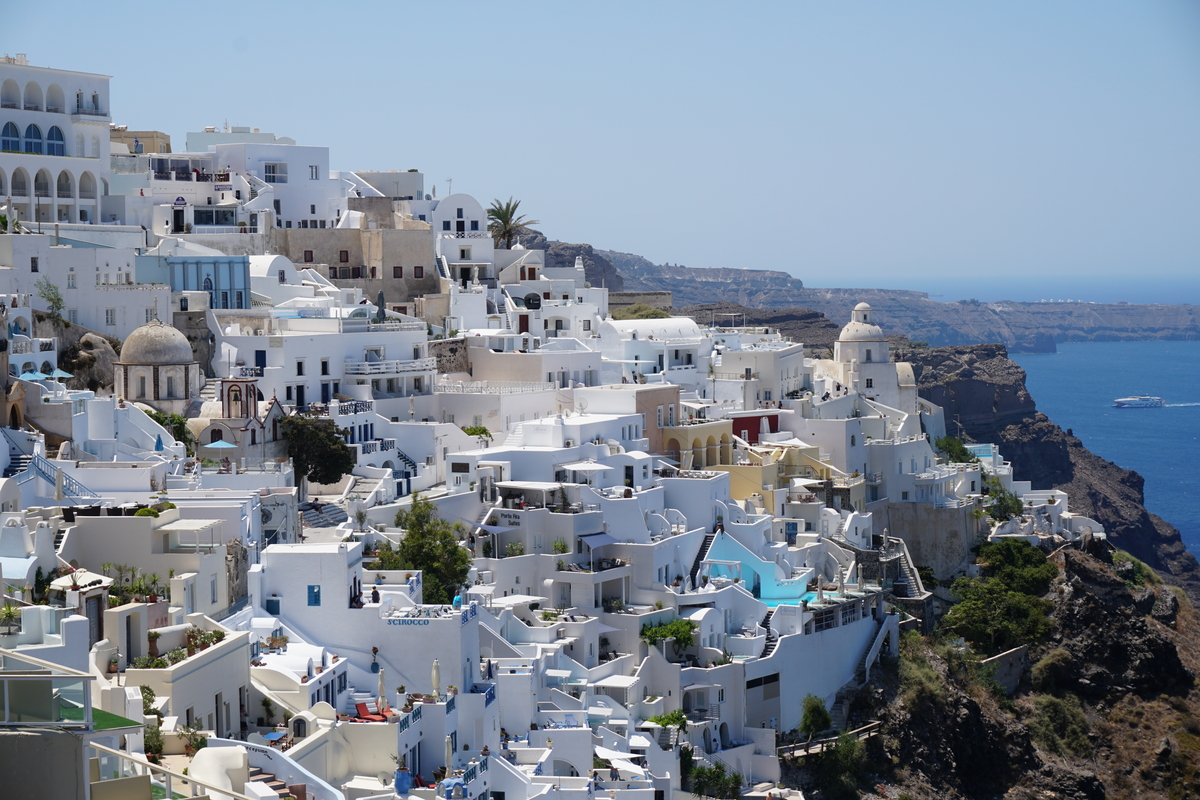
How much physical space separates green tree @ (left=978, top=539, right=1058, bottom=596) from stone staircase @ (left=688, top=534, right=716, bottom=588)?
47.5ft

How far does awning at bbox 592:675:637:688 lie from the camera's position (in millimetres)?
43969

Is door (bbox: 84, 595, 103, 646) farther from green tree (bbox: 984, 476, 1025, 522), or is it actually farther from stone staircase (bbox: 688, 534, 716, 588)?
green tree (bbox: 984, 476, 1025, 522)

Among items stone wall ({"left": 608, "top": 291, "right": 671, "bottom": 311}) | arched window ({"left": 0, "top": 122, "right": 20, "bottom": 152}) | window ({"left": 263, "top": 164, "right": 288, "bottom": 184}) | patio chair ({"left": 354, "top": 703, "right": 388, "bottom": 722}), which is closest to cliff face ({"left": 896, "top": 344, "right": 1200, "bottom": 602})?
stone wall ({"left": 608, "top": 291, "right": 671, "bottom": 311})

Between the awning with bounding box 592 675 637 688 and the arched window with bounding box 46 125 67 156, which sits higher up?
the arched window with bounding box 46 125 67 156

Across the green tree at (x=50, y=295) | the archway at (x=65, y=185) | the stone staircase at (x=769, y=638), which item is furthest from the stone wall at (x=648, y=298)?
the green tree at (x=50, y=295)

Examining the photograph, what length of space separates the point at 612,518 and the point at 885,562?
41.3 ft

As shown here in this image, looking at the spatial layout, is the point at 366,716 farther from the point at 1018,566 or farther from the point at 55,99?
the point at 1018,566

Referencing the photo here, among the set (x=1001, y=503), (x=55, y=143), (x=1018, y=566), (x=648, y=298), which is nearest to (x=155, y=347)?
(x=55, y=143)

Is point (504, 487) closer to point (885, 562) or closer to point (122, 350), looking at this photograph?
point (122, 350)

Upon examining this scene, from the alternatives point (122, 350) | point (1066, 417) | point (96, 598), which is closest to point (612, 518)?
point (122, 350)

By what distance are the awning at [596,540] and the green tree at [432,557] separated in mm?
3751

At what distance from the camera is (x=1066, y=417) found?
19462cm

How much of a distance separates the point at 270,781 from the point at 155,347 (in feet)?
70.9

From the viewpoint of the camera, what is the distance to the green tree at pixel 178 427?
46.1 metres
